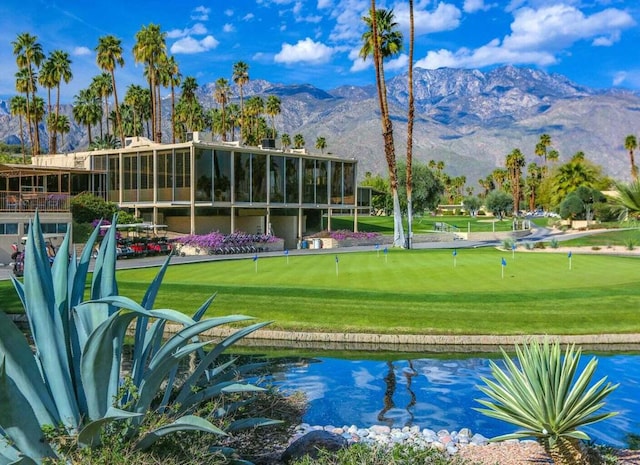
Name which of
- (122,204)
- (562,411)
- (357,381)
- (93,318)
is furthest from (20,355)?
(122,204)

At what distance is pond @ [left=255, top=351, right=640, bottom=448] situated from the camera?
1071cm

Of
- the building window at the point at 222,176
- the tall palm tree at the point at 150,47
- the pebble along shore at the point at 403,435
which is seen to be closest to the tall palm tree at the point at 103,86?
the tall palm tree at the point at 150,47

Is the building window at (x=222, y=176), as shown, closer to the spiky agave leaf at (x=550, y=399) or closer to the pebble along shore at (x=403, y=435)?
the pebble along shore at (x=403, y=435)

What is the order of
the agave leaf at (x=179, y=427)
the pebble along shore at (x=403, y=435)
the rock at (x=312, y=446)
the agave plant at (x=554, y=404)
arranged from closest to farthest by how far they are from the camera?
the agave leaf at (x=179, y=427), the agave plant at (x=554, y=404), the rock at (x=312, y=446), the pebble along shore at (x=403, y=435)

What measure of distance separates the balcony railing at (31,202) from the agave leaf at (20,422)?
36.8 m

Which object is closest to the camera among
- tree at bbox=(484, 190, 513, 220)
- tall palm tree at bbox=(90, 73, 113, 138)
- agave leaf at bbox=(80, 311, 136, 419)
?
agave leaf at bbox=(80, 311, 136, 419)

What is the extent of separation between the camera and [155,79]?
7194cm

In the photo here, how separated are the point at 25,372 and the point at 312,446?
363cm

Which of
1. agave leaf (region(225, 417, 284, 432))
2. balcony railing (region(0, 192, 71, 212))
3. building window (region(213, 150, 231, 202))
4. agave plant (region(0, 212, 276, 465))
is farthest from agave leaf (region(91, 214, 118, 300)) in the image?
building window (region(213, 150, 231, 202))

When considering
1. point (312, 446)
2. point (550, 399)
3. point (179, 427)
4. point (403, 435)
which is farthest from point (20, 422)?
point (403, 435)

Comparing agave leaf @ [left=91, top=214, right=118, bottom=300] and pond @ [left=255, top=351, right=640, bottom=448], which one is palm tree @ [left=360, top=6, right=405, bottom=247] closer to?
pond @ [left=255, top=351, right=640, bottom=448]

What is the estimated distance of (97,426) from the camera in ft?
18.3

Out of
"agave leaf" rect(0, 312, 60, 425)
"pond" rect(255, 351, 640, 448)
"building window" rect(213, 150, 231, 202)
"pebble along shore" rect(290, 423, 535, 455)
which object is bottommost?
"pond" rect(255, 351, 640, 448)

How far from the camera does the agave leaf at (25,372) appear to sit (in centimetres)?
547
